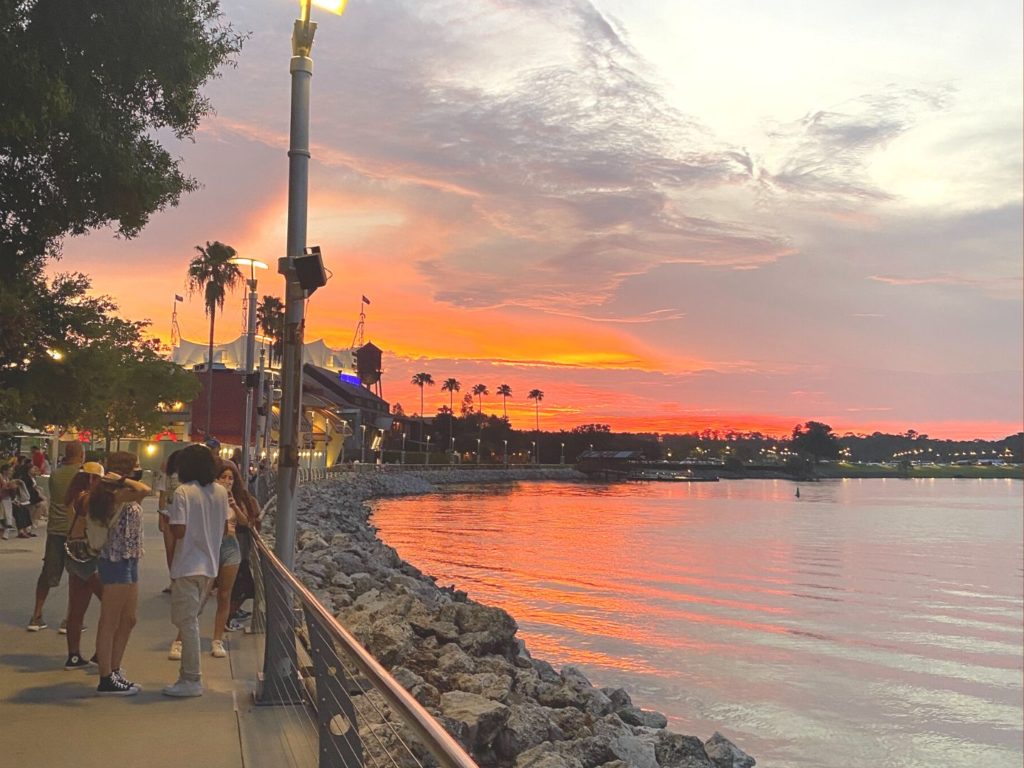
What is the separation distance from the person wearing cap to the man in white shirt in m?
0.93

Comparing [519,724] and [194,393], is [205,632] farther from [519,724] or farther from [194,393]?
[194,393]

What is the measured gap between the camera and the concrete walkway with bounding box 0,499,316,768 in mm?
5707

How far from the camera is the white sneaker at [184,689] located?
7.06 meters

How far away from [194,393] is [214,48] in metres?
43.2

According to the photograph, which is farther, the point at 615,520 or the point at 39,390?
the point at 615,520

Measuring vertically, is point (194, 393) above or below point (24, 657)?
above

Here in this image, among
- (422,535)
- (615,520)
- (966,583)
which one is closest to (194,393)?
(422,535)

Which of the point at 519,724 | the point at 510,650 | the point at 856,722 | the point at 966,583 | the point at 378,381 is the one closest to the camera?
the point at 519,724

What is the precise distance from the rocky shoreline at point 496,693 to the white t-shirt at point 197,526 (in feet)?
7.91

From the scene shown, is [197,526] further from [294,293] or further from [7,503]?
[7,503]

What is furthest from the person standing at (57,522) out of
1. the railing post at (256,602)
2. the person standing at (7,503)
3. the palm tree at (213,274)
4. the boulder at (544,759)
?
the palm tree at (213,274)

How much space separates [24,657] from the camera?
329 inches

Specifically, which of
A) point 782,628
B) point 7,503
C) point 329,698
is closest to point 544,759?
point 329,698

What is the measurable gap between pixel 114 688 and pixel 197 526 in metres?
1.47
